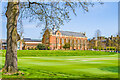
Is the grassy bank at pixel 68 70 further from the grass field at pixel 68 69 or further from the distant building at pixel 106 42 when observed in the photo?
the distant building at pixel 106 42

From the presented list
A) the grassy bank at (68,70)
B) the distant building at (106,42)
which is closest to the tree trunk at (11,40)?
the grassy bank at (68,70)

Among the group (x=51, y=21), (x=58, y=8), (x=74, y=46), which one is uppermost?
(x=58, y=8)

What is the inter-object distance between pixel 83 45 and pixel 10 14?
57.9 m

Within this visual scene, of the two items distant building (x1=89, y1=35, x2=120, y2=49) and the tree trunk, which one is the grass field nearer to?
the tree trunk

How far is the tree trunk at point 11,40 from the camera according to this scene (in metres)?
9.10

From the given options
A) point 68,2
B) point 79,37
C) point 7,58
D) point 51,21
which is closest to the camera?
point 7,58

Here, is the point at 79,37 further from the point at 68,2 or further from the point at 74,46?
the point at 68,2

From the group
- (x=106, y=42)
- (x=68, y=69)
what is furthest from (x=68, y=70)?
(x=106, y=42)

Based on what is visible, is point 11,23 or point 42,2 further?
point 42,2

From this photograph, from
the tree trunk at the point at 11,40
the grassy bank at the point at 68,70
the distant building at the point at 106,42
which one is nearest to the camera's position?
the grassy bank at the point at 68,70

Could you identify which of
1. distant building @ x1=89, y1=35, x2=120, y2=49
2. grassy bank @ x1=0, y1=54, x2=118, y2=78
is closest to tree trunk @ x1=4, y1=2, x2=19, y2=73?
grassy bank @ x1=0, y1=54, x2=118, y2=78

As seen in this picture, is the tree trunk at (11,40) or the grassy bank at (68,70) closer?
the grassy bank at (68,70)

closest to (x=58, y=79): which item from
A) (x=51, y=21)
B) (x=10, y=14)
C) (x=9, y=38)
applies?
(x=9, y=38)

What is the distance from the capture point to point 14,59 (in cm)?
919
